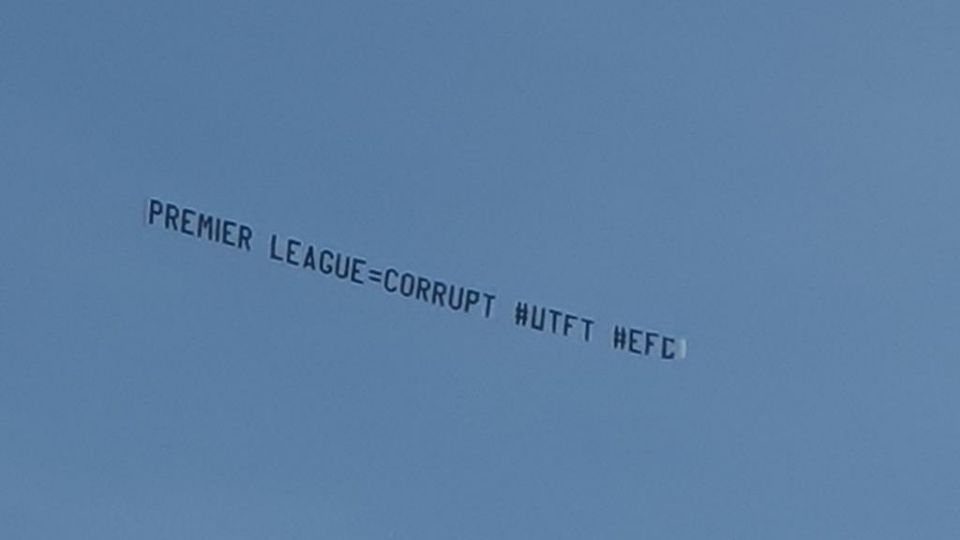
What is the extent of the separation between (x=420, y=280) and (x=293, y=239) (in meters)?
0.12

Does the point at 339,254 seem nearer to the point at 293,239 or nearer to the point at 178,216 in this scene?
the point at 293,239

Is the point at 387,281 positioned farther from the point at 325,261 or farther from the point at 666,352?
the point at 666,352

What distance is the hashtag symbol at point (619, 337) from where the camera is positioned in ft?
6.13

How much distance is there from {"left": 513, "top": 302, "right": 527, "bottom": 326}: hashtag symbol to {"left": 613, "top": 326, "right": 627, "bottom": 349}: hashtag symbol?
0.09 m

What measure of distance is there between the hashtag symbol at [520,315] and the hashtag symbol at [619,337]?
9 cm

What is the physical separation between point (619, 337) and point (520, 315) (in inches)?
3.8

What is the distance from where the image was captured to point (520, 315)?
1830mm

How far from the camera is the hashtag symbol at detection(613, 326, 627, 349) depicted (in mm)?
1867

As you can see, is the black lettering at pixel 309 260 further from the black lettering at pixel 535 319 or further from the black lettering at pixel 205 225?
the black lettering at pixel 535 319

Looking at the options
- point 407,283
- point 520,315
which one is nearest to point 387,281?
point 407,283

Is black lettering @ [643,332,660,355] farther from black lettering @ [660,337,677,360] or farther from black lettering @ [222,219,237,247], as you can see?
black lettering @ [222,219,237,247]

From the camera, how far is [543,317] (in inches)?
72.5

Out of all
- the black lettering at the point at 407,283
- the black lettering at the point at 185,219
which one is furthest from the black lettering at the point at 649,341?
the black lettering at the point at 185,219

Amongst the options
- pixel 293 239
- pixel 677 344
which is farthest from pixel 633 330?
pixel 293 239
